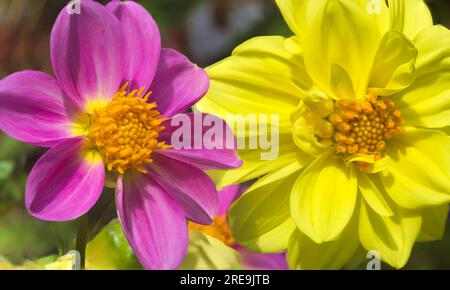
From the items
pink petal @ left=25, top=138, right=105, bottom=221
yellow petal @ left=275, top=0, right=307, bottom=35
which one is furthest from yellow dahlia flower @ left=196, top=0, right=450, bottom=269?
pink petal @ left=25, top=138, right=105, bottom=221

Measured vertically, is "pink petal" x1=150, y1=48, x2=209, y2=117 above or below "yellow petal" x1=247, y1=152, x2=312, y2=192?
above

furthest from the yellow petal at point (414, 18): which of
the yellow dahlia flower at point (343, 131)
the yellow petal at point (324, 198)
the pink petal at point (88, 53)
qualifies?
the pink petal at point (88, 53)

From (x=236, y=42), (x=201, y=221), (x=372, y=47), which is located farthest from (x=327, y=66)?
(x=236, y=42)

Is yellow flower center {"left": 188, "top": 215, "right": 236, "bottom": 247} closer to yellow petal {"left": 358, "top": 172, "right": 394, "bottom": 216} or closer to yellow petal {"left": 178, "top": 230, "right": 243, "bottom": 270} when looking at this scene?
yellow petal {"left": 178, "top": 230, "right": 243, "bottom": 270}

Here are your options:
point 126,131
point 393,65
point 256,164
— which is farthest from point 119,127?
point 393,65

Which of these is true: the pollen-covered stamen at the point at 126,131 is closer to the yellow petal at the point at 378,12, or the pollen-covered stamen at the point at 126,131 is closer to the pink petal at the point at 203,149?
the pink petal at the point at 203,149

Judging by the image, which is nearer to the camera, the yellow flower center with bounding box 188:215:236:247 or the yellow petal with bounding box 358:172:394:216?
the yellow petal with bounding box 358:172:394:216

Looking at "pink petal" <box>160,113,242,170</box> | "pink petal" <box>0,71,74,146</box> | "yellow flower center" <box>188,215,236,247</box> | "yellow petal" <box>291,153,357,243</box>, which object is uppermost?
"pink petal" <box>0,71,74,146</box>

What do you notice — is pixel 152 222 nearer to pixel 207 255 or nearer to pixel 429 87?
pixel 207 255
